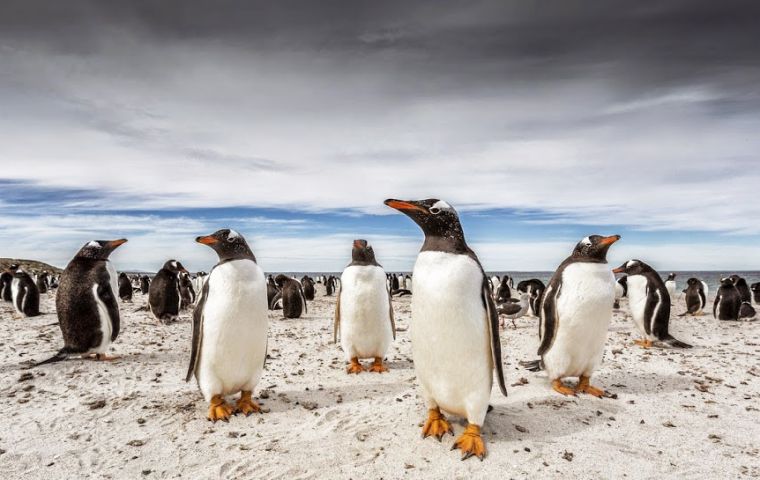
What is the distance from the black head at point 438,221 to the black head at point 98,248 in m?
6.12

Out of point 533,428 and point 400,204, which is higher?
point 400,204

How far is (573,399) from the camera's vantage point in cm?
574

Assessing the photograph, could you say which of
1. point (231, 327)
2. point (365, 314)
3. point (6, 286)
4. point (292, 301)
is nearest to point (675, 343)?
point (365, 314)

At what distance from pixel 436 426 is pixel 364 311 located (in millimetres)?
3162

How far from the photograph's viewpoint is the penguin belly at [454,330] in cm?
404

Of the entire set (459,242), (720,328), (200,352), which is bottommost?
(720,328)

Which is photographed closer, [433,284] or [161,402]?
[433,284]

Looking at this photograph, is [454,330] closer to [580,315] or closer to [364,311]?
[580,315]

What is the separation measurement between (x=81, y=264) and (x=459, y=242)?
6.90m

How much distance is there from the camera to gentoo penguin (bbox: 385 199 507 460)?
13.3ft

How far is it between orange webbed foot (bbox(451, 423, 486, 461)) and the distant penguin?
2.23m

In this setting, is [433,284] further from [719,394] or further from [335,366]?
[719,394]

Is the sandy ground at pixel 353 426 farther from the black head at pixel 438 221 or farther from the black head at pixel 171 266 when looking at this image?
the black head at pixel 171 266

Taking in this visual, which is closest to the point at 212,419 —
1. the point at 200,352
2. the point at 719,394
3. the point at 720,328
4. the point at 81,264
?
the point at 200,352
